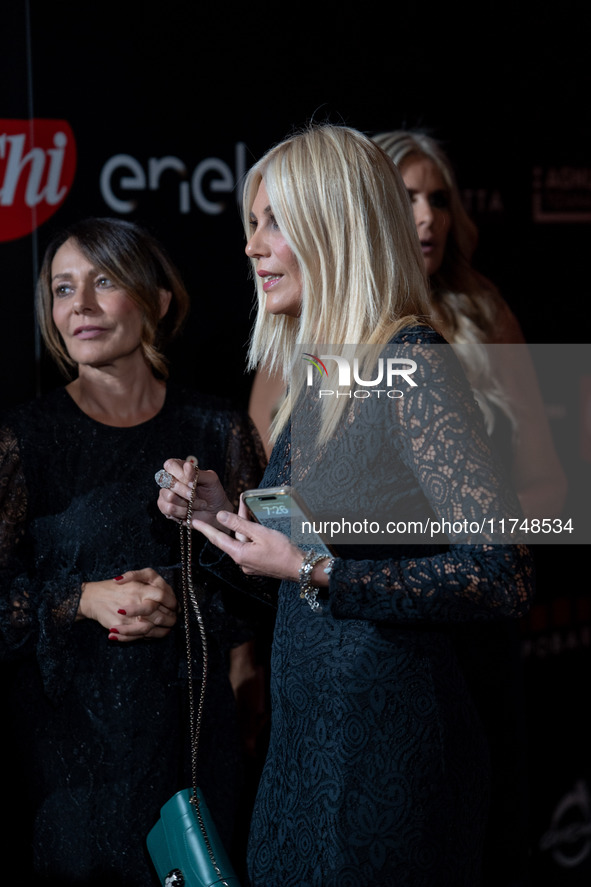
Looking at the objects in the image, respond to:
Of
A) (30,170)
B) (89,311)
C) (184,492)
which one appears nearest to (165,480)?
(184,492)

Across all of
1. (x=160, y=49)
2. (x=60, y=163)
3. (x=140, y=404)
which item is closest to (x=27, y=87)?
(x=60, y=163)

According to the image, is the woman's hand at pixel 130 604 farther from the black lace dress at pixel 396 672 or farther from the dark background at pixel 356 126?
the dark background at pixel 356 126

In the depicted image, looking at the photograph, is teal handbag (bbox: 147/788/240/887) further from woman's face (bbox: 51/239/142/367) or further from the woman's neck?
woman's face (bbox: 51/239/142/367)

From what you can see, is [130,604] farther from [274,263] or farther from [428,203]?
[428,203]

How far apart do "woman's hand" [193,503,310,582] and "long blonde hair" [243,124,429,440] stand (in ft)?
0.78

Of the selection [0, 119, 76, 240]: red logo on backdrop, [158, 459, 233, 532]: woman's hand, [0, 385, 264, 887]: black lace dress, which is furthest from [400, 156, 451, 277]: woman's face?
[158, 459, 233, 532]: woman's hand

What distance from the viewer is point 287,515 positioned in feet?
5.49

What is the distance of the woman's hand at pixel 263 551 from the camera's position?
1.60 metres

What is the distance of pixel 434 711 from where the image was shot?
1694mm

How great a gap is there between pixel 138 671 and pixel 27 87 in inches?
57.2

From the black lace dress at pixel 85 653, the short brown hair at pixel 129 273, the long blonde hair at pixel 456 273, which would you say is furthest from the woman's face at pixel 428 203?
the black lace dress at pixel 85 653

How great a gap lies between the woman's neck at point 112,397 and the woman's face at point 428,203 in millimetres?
1064

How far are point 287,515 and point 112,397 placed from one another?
0.85 m

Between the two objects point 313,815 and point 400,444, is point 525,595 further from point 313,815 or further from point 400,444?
point 313,815
